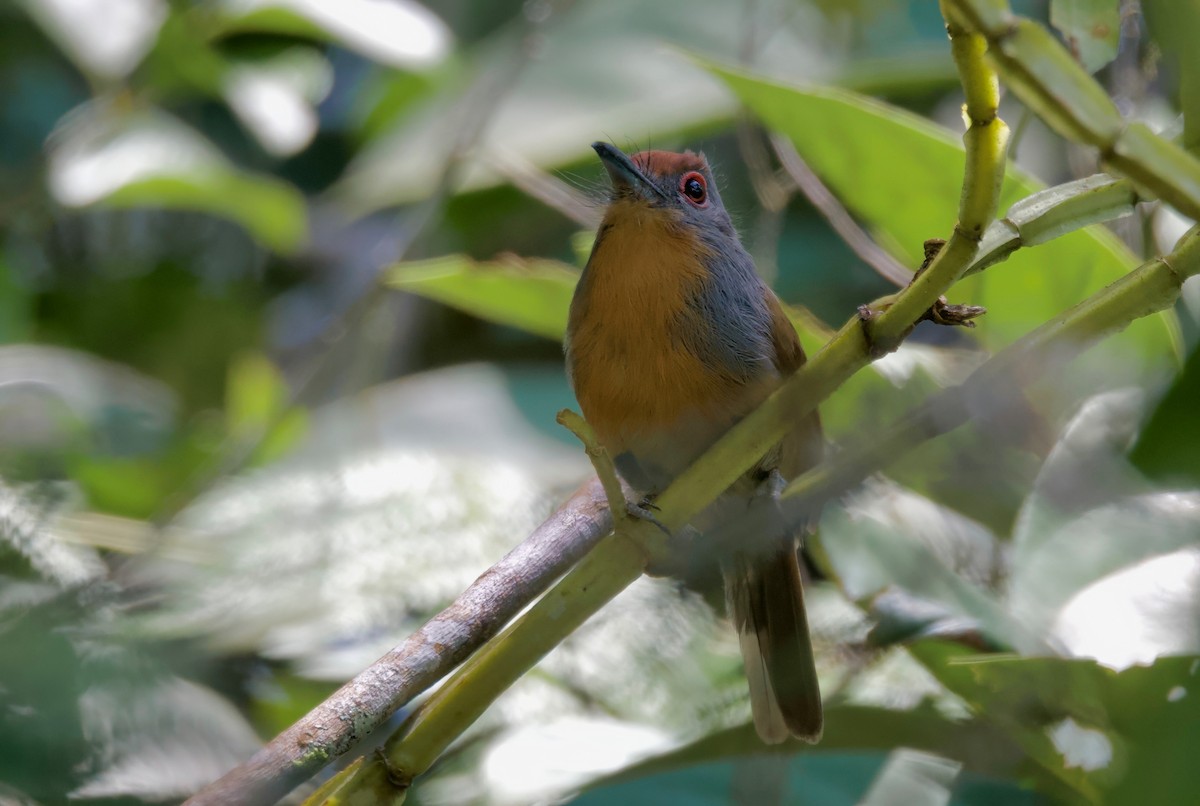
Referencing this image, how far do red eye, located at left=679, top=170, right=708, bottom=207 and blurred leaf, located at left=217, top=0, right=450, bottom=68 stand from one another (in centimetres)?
127

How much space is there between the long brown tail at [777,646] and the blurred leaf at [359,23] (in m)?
1.99

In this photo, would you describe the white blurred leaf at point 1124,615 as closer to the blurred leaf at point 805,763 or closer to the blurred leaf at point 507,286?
the blurred leaf at point 805,763

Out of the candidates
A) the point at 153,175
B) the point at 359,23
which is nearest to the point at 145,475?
the point at 153,175

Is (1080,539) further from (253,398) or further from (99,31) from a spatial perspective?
(99,31)

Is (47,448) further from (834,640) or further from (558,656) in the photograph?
(834,640)

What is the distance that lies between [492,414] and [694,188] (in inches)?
53.0

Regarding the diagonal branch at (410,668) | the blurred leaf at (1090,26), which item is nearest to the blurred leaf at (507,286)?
the diagonal branch at (410,668)

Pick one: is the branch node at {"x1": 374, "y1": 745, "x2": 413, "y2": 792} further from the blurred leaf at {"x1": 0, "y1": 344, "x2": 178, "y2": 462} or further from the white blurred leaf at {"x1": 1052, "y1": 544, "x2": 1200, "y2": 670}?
the blurred leaf at {"x1": 0, "y1": 344, "x2": 178, "y2": 462}

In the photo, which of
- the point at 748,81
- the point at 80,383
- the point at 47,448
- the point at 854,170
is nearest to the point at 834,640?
the point at 854,170

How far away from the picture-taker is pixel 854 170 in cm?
213

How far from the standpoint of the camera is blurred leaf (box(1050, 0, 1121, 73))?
1132 millimetres

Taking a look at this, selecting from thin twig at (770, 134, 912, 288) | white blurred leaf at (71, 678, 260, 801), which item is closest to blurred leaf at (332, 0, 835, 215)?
thin twig at (770, 134, 912, 288)

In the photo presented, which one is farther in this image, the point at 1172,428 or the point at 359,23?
the point at 359,23

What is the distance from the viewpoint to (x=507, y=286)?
2.44 meters
